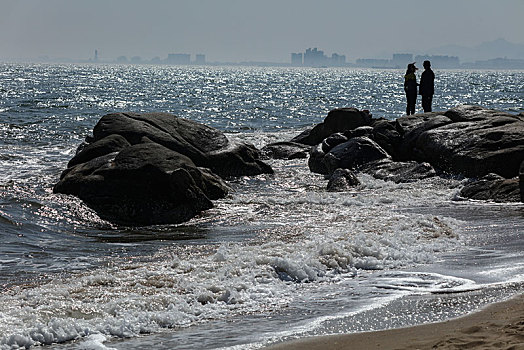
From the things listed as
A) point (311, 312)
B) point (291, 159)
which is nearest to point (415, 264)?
point (311, 312)

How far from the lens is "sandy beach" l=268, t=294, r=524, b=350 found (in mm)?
5164

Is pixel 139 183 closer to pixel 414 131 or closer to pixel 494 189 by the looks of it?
pixel 494 189

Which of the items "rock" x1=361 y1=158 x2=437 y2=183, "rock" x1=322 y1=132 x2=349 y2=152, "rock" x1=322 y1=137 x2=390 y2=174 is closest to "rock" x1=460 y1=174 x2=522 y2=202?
"rock" x1=361 y1=158 x2=437 y2=183

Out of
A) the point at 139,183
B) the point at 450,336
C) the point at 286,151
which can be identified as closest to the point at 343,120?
the point at 286,151

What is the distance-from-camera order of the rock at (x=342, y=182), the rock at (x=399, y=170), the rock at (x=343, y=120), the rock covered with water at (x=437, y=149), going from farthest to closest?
the rock at (x=343, y=120) → the rock at (x=399, y=170) → the rock covered with water at (x=437, y=149) → the rock at (x=342, y=182)

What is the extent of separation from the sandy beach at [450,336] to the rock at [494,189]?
672 cm

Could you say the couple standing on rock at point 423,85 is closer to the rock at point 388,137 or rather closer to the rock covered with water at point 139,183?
the rock at point 388,137

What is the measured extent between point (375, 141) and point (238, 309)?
40.6 feet

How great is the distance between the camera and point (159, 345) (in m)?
5.85

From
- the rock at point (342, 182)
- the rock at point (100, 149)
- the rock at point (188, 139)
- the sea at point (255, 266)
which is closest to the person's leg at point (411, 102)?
the rock at point (188, 139)

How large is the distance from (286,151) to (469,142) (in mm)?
6648

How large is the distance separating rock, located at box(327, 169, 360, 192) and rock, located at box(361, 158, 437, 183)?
3.50 feet

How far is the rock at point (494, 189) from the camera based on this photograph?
41.1ft

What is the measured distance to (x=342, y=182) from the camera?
591 inches
